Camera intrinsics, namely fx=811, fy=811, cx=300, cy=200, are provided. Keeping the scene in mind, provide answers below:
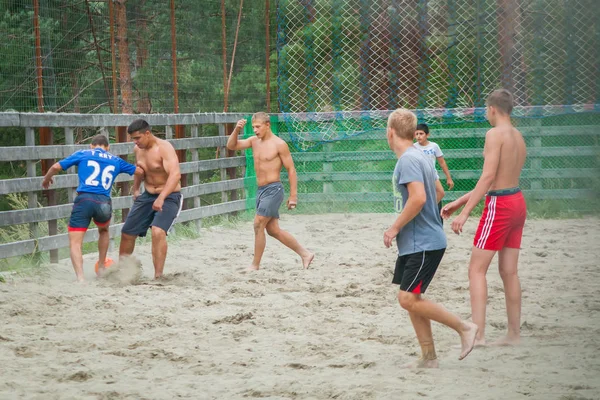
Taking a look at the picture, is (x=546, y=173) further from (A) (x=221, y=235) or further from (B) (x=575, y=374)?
(B) (x=575, y=374)

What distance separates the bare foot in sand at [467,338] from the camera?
14.9ft

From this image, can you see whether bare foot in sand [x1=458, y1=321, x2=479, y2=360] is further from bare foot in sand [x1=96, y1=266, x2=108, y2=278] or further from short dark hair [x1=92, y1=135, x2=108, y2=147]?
short dark hair [x1=92, y1=135, x2=108, y2=147]

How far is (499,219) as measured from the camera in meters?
5.08

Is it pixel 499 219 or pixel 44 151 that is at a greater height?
pixel 44 151

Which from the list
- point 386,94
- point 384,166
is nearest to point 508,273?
point 384,166

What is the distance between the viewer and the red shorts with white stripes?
16.7 feet

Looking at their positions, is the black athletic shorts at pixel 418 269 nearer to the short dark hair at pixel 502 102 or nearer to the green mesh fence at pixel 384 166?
the short dark hair at pixel 502 102

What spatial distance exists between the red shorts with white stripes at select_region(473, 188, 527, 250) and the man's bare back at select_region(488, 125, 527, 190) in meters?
0.05

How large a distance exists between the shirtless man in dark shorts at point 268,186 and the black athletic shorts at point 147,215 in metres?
0.97

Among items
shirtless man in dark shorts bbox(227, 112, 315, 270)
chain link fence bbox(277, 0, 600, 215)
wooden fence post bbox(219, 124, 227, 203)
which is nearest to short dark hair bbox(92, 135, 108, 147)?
shirtless man in dark shorts bbox(227, 112, 315, 270)

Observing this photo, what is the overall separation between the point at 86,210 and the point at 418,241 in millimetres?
4291

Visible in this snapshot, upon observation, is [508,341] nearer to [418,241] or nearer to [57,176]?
[418,241]

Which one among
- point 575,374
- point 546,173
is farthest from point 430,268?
point 546,173

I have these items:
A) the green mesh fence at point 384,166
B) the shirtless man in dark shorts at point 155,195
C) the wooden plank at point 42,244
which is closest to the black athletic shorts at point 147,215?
the shirtless man in dark shorts at point 155,195
